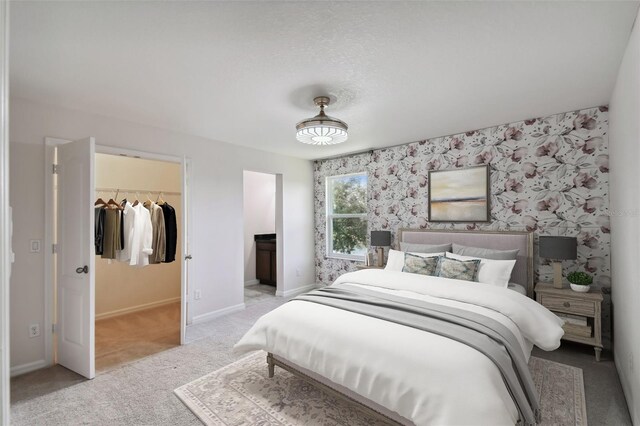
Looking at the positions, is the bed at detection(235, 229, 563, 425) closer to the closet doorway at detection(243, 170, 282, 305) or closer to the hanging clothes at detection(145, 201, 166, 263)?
the hanging clothes at detection(145, 201, 166, 263)

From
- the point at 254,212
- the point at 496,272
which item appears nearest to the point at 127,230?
the point at 254,212

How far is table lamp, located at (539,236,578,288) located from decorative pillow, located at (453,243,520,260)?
267mm

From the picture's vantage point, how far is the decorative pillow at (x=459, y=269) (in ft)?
10.1

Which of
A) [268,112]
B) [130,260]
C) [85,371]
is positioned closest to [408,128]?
[268,112]

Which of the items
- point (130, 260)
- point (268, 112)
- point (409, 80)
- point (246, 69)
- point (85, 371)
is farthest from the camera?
point (130, 260)

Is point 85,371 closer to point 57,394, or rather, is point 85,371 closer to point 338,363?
point 57,394

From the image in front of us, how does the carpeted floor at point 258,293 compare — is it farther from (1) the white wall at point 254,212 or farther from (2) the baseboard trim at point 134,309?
(2) the baseboard trim at point 134,309

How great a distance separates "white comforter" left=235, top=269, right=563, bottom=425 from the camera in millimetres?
1519

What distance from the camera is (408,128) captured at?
370 centimetres

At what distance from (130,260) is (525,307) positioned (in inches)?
159

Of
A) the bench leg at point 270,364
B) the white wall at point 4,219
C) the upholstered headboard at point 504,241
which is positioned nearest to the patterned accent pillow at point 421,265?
the upholstered headboard at point 504,241

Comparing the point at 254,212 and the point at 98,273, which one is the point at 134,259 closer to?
the point at 98,273

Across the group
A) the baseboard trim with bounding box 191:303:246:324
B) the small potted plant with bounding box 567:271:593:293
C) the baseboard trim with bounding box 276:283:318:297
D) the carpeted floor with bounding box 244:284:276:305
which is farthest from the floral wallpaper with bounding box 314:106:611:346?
the baseboard trim with bounding box 191:303:246:324

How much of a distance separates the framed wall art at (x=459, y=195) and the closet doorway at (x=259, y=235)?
124 inches
